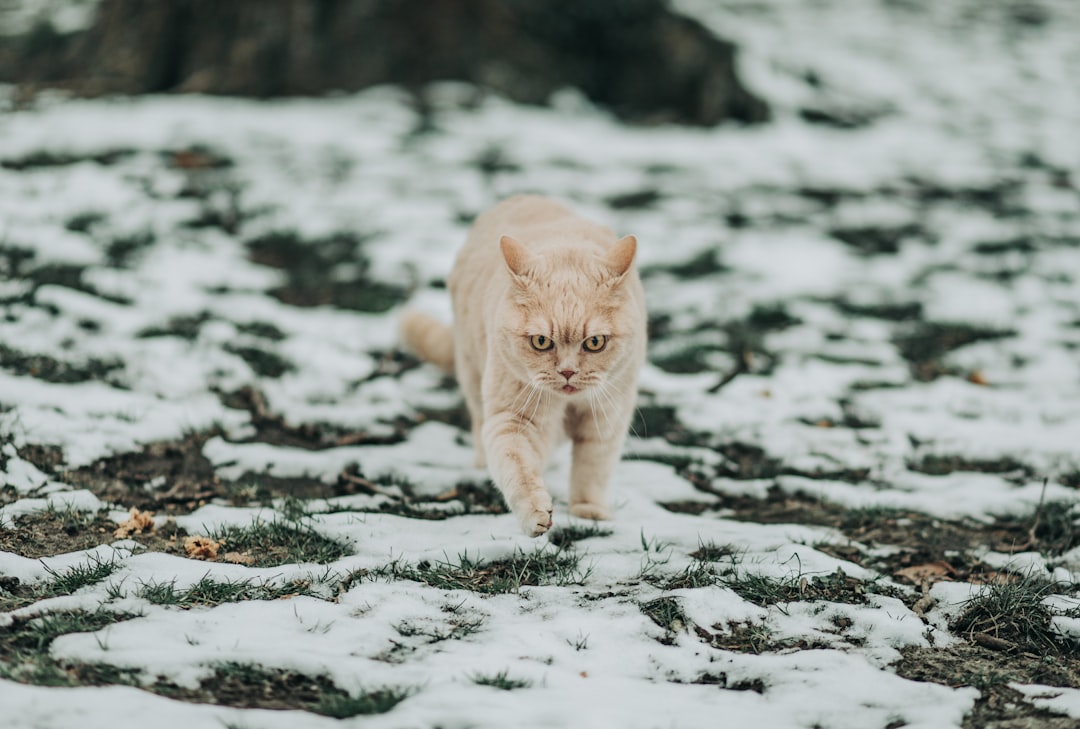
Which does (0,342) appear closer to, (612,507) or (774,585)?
(612,507)

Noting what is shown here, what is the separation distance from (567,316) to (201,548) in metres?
1.76

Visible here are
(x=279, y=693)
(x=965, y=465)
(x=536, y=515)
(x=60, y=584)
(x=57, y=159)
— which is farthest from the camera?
(x=57, y=159)

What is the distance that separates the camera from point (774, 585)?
3.25m

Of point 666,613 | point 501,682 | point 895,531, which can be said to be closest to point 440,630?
point 501,682

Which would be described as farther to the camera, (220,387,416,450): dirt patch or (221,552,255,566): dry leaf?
(220,387,416,450): dirt patch

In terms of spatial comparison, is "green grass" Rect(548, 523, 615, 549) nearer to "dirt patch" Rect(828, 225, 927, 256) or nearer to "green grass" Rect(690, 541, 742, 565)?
"green grass" Rect(690, 541, 742, 565)

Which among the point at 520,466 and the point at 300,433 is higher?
the point at 520,466

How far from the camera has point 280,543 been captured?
3.51m

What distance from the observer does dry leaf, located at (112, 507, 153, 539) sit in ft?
11.5

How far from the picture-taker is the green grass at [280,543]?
3365mm

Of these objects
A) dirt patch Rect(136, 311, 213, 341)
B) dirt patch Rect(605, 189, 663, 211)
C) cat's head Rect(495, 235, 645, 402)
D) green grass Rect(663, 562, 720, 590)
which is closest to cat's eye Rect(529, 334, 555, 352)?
cat's head Rect(495, 235, 645, 402)

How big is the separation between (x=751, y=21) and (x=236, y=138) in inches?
350

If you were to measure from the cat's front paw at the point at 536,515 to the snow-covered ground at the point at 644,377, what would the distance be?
23cm

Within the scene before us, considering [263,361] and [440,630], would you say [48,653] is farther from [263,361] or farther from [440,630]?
[263,361]
